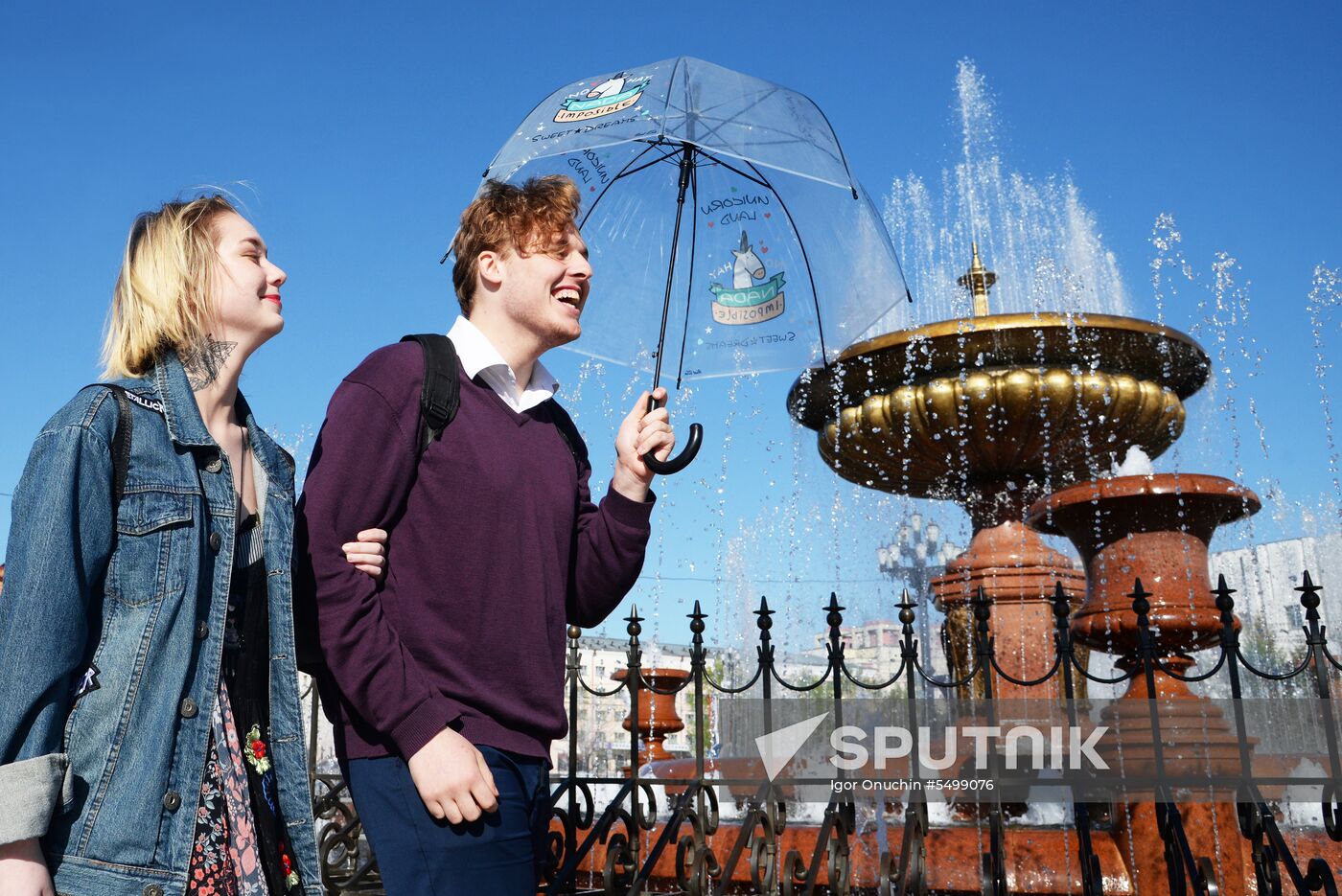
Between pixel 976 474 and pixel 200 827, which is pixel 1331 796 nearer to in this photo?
pixel 200 827

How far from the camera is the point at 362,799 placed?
196 cm

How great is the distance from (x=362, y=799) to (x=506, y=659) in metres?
0.37

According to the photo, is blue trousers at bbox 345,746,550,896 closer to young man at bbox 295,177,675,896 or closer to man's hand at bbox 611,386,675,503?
young man at bbox 295,177,675,896

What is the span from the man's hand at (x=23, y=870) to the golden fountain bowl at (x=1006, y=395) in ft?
20.9

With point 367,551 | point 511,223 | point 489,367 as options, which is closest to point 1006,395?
point 511,223

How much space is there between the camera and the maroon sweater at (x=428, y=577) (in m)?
1.88

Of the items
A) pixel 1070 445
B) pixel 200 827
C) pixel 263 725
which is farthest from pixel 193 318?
pixel 1070 445

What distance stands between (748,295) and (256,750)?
2168 millimetres

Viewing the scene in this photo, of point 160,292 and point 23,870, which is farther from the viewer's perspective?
point 160,292

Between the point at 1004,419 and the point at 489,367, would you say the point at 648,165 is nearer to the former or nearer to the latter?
the point at 489,367

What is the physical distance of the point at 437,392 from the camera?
213 cm

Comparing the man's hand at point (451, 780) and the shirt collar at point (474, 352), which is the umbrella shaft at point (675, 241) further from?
the man's hand at point (451, 780)

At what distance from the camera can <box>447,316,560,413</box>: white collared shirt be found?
227 centimetres

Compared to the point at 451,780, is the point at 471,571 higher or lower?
higher
